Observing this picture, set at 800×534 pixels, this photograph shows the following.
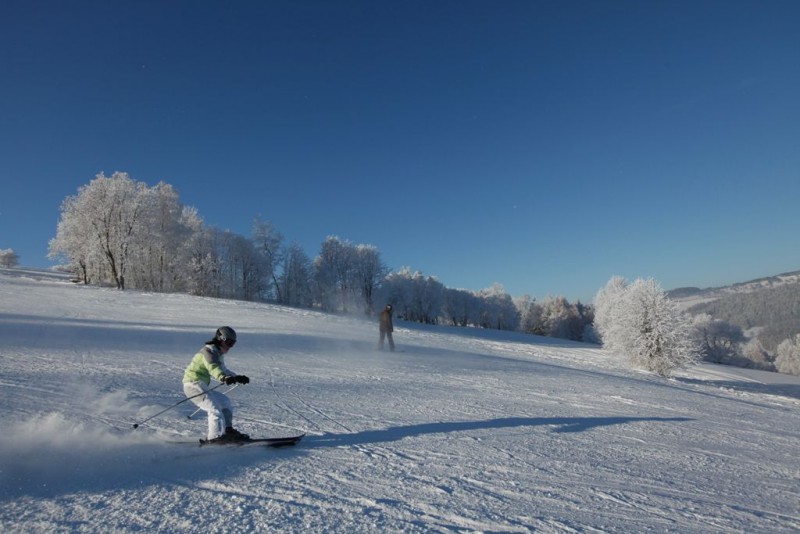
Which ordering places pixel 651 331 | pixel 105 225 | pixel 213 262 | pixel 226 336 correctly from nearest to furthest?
pixel 226 336 < pixel 651 331 < pixel 105 225 < pixel 213 262

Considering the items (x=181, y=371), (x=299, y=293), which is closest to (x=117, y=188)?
(x=299, y=293)

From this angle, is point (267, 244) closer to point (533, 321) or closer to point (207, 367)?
point (207, 367)

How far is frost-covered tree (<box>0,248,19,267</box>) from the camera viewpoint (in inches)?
3142

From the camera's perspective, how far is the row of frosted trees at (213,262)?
43094mm

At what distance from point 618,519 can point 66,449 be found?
690cm

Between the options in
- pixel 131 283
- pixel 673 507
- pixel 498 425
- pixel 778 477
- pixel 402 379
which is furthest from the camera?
pixel 131 283

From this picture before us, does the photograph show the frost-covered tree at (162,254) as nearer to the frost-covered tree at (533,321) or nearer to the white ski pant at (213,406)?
the white ski pant at (213,406)

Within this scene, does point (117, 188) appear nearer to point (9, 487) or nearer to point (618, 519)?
point (9, 487)

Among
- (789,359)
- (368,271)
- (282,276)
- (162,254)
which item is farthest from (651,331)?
(789,359)

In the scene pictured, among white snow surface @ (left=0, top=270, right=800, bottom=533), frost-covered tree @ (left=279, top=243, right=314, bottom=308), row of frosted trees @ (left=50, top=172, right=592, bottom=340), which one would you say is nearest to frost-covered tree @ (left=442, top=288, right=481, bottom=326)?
row of frosted trees @ (left=50, top=172, right=592, bottom=340)

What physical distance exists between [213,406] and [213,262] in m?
51.8

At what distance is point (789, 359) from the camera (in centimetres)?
7600

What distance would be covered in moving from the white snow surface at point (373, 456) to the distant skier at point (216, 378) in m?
0.30

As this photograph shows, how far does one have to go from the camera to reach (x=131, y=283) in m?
49.7
